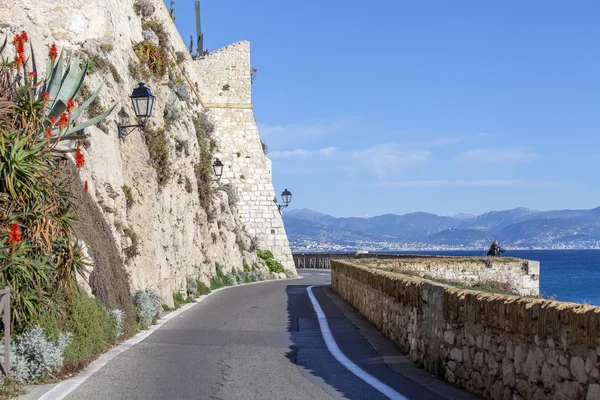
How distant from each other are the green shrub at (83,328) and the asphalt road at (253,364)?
40 cm

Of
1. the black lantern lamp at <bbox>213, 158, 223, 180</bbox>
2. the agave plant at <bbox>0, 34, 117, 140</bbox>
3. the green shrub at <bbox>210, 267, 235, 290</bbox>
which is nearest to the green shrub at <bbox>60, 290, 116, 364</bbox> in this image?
the agave plant at <bbox>0, 34, 117, 140</bbox>

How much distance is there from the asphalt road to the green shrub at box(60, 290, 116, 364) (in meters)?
0.40

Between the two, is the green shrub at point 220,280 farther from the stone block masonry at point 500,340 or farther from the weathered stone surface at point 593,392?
the weathered stone surface at point 593,392

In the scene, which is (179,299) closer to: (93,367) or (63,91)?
(63,91)

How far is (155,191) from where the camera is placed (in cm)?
2058

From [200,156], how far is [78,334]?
22.5 meters

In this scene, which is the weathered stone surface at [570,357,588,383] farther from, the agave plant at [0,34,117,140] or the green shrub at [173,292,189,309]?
the green shrub at [173,292,189,309]

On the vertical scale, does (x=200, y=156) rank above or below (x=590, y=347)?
above

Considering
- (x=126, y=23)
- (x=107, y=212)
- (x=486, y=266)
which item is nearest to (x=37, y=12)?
(x=126, y=23)

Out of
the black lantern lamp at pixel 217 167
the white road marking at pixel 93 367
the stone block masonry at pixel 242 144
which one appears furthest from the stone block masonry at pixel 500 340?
the stone block masonry at pixel 242 144

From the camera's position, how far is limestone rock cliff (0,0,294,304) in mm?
16844

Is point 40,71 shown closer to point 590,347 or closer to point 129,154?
point 129,154

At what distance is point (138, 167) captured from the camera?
1956 centimetres

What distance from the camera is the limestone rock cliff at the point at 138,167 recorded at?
663 inches
